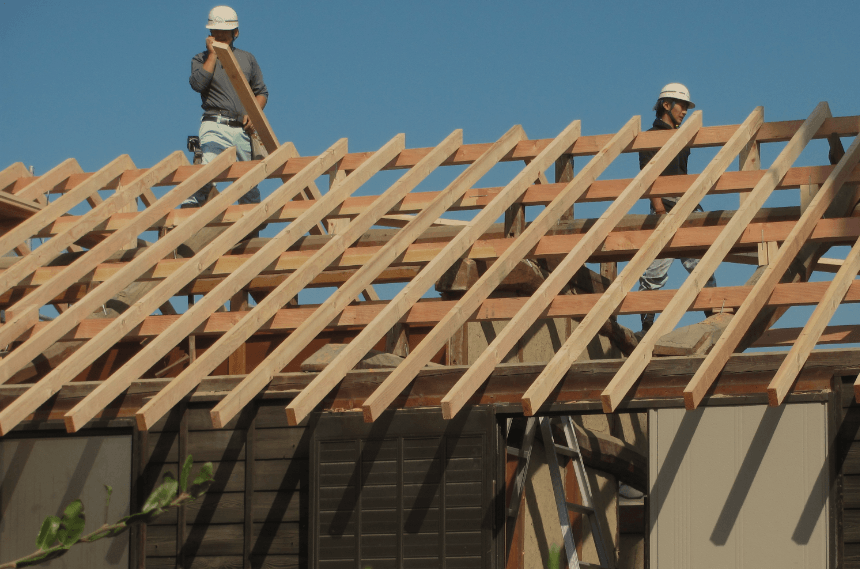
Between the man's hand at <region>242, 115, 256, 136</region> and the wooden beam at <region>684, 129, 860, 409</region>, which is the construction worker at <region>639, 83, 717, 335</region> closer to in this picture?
the wooden beam at <region>684, 129, 860, 409</region>

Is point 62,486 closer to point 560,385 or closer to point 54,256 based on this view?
point 54,256

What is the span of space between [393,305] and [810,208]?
2.85 metres

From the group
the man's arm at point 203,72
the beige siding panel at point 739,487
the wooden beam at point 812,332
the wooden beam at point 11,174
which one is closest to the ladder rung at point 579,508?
the beige siding panel at point 739,487

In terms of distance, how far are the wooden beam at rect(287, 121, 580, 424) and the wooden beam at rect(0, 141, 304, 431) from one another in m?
1.56

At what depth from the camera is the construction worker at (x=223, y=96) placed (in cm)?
1025

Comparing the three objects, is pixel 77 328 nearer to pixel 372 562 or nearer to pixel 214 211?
pixel 214 211

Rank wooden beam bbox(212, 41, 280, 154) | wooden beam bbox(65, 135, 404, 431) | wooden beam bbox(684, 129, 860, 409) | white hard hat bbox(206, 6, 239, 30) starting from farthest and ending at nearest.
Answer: white hard hat bbox(206, 6, 239, 30) < wooden beam bbox(212, 41, 280, 154) < wooden beam bbox(65, 135, 404, 431) < wooden beam bbox(684, 129, 860, 409)

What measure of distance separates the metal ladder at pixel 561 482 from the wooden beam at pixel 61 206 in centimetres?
422

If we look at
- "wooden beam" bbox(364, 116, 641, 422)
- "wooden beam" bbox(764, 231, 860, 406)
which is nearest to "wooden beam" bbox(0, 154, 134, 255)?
"wooden beam" bbox(364, 116, 641, 422)

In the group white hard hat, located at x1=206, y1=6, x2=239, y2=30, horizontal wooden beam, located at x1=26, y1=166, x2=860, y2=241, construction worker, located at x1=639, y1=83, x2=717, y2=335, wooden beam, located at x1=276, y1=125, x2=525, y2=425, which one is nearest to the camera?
Result: wooden beam, located at x1=276, y1=125, x2=525, y2=425

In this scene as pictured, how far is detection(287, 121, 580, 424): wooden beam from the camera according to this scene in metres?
6.02

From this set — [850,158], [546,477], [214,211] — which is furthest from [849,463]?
[214,211]

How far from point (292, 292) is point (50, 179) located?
12.3 ft

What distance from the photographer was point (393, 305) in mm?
6707
